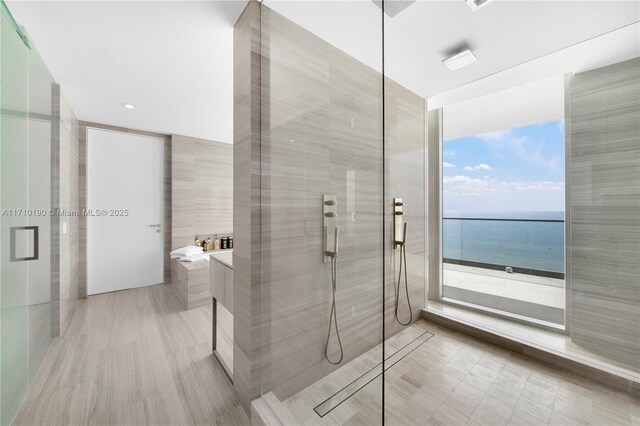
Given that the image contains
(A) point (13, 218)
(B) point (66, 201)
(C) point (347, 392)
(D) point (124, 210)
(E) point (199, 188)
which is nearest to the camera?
(C) point (347, 392)

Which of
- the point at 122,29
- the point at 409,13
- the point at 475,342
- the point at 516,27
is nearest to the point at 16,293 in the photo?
the point at 122,29

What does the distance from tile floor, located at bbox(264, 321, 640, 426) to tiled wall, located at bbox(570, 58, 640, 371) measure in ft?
0.97

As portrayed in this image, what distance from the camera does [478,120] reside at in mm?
2043

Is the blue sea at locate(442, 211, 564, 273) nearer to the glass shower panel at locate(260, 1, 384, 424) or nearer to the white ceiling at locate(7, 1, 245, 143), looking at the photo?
the glass shower panel at locate(260, 1, 384, 424)

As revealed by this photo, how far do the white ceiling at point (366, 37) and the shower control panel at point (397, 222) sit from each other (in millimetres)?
685

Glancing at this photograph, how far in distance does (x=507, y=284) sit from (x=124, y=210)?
4803 mm

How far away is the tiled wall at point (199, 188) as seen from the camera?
Answer: 159 inches

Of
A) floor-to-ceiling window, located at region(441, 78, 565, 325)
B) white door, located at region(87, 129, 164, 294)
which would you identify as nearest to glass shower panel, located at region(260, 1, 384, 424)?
floor-to-ceiling window, located at region(441, 78, 565, 325)

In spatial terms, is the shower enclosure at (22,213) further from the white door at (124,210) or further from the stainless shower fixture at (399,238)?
the stainless shower fixture at (399,238)

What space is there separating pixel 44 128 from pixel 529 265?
13.5 ft

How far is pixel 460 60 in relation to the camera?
1681 mm

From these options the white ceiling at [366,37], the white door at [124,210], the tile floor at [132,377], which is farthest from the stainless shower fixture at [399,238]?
the white door at [124,210]

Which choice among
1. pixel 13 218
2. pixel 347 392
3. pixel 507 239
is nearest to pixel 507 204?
pixel 507 239

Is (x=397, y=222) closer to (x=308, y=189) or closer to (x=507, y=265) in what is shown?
(x=308, y=189)
